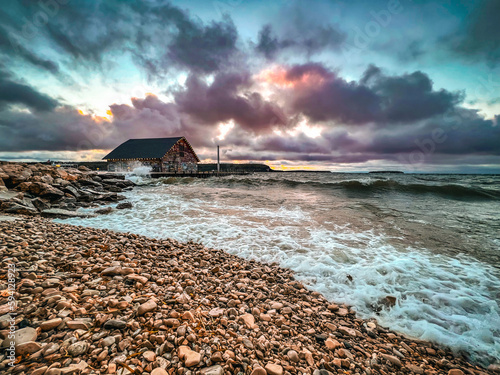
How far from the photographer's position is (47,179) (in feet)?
40.8

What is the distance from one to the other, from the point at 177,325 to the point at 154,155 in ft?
134

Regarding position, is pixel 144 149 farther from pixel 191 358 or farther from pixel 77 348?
pixel 191 358

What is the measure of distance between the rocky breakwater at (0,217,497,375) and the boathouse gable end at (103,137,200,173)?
37.3 meters

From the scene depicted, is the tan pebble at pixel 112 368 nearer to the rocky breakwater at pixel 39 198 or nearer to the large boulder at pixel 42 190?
the rocky breakwater at pixel 39 198

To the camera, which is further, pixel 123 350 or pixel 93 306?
pixel 93 306

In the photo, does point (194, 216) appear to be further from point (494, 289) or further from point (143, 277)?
point (494, 289)

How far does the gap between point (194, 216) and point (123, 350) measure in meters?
7.52

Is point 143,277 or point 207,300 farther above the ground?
point 143,277

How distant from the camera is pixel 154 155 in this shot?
38.1m

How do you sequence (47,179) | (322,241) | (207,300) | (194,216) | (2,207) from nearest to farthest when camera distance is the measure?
(207,300)
(322,241)
(2,207)
(194,216)
(47,179)

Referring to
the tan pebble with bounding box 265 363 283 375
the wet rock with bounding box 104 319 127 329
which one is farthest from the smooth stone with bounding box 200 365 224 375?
the wet rock with bounding box 104 319 127 329

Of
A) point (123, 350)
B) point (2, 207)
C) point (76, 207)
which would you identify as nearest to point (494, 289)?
point (123, 350)

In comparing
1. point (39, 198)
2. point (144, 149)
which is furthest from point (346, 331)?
point (144, 149)

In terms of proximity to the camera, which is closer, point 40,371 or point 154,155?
point 40,371
